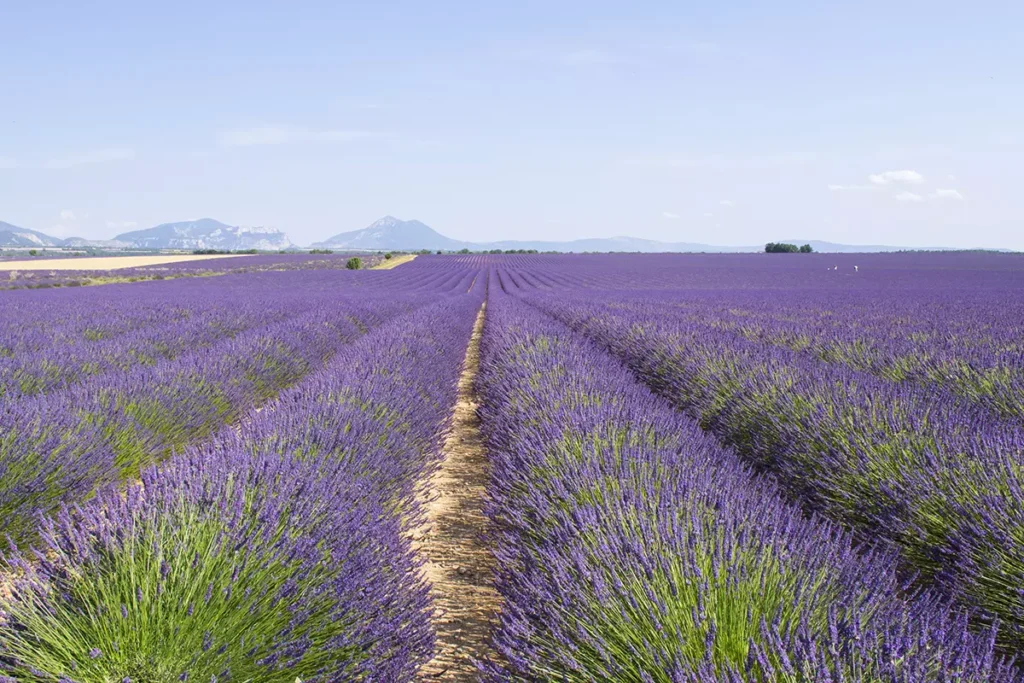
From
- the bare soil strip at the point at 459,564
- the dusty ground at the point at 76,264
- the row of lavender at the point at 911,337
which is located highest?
the dusty ground at the point at 76,264

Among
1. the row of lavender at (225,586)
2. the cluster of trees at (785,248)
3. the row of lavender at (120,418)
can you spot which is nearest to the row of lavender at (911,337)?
the row of lavender at (225,586)

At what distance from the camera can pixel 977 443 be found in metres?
2.61

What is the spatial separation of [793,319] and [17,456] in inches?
360

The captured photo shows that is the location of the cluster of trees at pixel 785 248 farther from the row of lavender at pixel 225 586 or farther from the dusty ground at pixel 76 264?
the row of lavender at pixel 225 586

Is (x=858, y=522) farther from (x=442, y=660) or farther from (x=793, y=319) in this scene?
(x=793, y=319)

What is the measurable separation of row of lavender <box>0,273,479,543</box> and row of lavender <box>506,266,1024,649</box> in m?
3.11

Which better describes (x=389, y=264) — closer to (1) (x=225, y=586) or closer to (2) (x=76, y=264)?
(2) (x=76, y=264)

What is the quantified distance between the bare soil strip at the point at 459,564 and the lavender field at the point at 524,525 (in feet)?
0.05

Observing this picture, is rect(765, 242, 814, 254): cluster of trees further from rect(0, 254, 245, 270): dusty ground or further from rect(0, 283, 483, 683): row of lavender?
rect(0, 283, 483, 683): row of lavender

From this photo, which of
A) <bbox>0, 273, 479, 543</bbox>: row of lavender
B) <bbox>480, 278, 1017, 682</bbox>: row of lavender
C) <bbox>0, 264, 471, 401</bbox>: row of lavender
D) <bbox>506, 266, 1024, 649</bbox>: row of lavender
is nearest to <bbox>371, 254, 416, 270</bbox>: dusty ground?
<bbox>0, 264, 471, 401</bbox>: row of lavender

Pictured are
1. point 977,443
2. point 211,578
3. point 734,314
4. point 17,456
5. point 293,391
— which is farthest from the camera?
point 734,314

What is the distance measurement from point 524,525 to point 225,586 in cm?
98

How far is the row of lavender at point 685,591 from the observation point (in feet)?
4.21

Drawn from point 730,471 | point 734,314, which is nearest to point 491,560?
point 730,471
